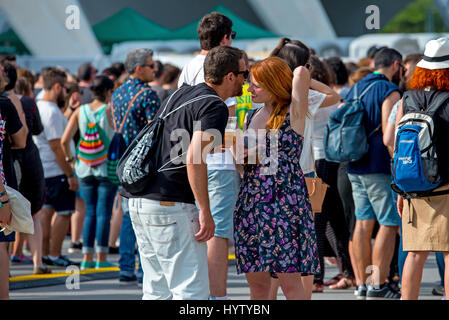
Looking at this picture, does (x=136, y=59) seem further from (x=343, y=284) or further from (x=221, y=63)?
(x=221, y=63)

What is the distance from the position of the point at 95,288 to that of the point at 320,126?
246 cm

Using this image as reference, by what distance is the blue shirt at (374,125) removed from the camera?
7184 millimetres

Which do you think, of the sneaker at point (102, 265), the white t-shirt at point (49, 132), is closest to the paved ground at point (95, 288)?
the sneaker at point (102, 265)

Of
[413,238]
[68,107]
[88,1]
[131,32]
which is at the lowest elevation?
[413,238]

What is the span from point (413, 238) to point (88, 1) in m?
41.1

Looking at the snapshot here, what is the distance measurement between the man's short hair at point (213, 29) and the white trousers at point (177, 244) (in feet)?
5.53

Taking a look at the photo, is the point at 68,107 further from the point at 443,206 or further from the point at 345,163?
the point at 443,206

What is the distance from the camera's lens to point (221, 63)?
16.1 feet

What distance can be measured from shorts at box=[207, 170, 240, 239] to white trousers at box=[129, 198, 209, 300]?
3.83ft

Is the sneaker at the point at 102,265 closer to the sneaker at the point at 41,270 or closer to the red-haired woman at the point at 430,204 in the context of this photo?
the sneaker at the point at 41,270

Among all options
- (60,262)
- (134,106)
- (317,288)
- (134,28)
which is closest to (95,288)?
(60,262)

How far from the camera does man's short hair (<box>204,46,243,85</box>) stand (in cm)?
491
